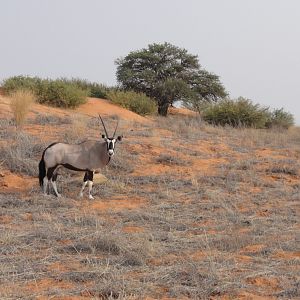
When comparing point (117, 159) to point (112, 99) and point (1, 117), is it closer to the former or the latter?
point (1, 117)

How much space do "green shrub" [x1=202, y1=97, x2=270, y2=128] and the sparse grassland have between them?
8321 mm

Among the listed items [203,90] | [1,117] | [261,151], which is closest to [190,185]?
[261,151]

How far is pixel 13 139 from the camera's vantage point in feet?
40.9

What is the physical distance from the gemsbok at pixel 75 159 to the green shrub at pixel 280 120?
635 inches

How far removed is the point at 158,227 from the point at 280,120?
1907 centimetres

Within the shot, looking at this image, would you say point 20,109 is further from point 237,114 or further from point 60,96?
point 237,114

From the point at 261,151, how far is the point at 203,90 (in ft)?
42.6

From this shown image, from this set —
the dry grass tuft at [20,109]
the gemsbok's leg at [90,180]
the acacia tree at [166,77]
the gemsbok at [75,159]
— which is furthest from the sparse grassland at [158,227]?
the acacia tree at [166,77]

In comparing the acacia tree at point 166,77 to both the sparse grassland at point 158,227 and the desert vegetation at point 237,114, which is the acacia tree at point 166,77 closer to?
the desert vegetation at point 237,114

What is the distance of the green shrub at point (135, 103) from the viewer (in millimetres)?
23064

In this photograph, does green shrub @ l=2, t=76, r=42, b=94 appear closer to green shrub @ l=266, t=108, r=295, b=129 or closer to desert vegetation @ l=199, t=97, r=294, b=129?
desert vegetation @ l=199, t=97, r=294, b=129

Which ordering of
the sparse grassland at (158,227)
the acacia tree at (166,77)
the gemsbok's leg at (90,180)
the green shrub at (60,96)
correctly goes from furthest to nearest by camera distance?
the acacia tree at (166,77) → the green shrub at (60,96) → the gemsbok's leg at (90,180) → the sparse grassland at (158,227)

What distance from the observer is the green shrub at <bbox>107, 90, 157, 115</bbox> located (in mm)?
23064

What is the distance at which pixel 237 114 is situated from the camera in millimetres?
22312
